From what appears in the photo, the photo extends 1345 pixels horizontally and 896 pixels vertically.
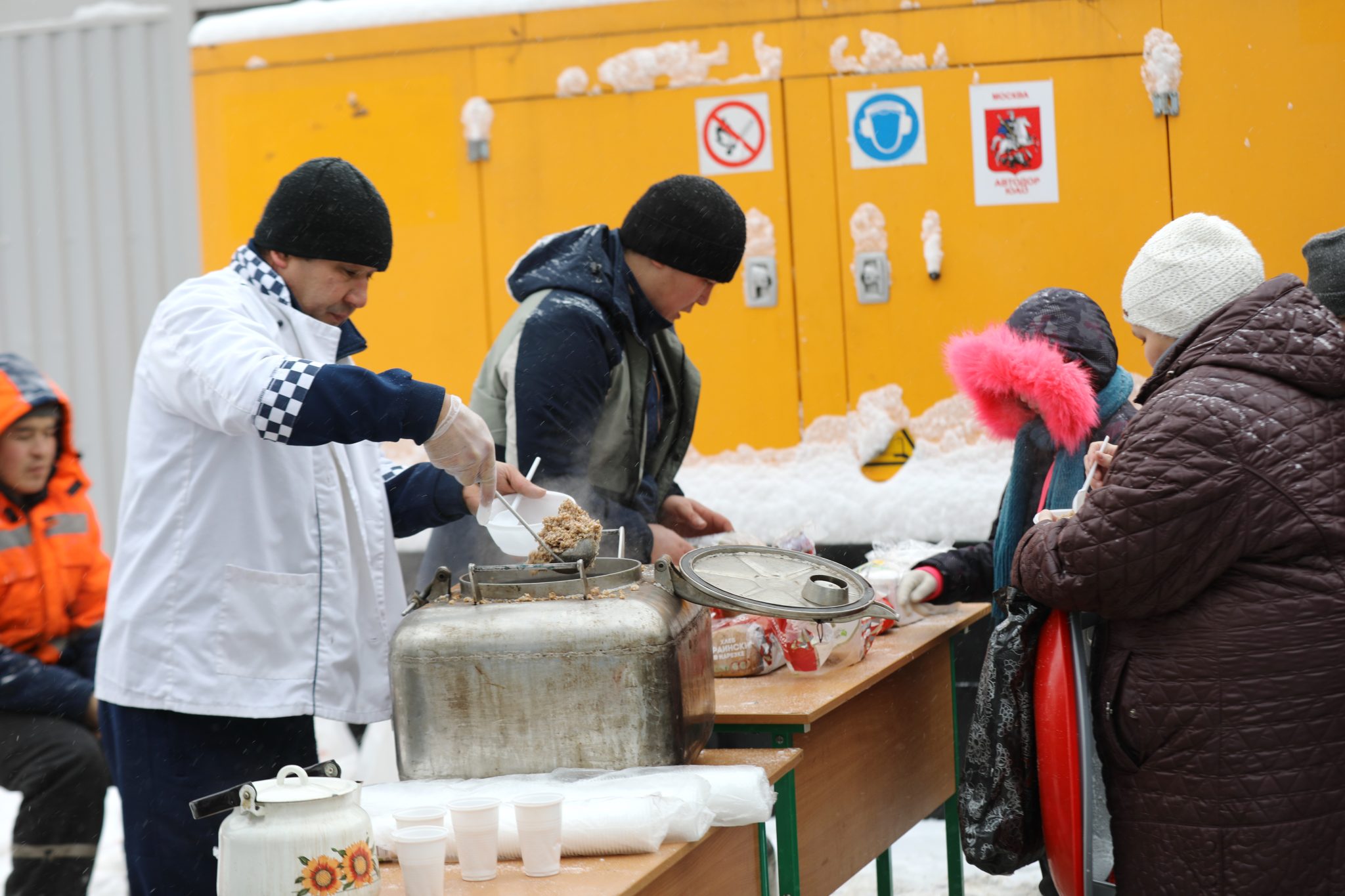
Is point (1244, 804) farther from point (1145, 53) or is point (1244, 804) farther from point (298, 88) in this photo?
point (298, 88)

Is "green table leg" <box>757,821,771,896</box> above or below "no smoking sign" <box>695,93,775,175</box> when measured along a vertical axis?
below

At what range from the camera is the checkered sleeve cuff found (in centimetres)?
206

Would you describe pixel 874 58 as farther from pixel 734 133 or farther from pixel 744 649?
pixel 744 649

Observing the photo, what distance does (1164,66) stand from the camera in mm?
→ 4727

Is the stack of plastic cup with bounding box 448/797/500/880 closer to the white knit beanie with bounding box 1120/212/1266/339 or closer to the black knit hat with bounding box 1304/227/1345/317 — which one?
the white knit beanie with bounding box 1120/212/1266/339

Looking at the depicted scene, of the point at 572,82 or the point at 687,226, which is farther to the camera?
the point at 572,82

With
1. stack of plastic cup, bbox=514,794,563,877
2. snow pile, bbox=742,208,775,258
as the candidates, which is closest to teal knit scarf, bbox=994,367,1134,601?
stack of plastic cup, bbox=514,794,563,877

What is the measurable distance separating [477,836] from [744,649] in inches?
42.4

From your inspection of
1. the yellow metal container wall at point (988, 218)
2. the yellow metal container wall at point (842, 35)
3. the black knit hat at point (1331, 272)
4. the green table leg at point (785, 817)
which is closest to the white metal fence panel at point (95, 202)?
the yellow metal container wall at point (842, 35)

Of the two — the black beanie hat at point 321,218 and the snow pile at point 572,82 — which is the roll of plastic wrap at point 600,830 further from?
the snow pile at point 572,82

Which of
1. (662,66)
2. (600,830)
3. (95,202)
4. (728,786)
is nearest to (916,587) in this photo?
(728,786)

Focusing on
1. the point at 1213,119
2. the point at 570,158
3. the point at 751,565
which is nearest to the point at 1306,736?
the point at 751,565

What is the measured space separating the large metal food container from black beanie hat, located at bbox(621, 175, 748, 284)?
1236 mm

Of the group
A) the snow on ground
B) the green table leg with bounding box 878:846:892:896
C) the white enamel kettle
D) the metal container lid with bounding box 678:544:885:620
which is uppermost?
the metal container lid with bounding box 678:544:885:620
